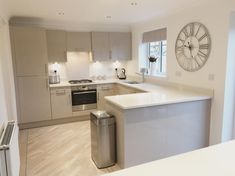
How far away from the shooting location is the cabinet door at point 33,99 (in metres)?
4.19

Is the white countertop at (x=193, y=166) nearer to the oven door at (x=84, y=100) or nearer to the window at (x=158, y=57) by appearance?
the window at (x=158, y=57)

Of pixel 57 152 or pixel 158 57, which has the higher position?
pixel 158 57

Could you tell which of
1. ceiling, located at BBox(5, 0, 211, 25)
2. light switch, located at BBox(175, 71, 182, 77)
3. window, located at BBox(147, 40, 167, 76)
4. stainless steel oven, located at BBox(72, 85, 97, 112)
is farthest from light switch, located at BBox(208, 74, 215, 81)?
stainless steel oven, located at BBox(72, 85, 97, 112)

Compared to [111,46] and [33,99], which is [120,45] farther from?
[33,99]

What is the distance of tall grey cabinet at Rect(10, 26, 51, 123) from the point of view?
4035 millimetres

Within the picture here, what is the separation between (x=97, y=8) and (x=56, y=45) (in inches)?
64.3

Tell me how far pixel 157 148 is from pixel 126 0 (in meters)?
2.18

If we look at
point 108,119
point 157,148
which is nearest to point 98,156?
point 108,119

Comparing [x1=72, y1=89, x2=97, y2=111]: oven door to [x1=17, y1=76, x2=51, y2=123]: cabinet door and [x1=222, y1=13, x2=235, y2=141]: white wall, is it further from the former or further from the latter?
[x1=222, y1=13, x2=235, y2=141]: white wall

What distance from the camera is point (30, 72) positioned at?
4.17 m

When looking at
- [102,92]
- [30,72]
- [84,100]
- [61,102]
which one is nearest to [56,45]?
[30,72]

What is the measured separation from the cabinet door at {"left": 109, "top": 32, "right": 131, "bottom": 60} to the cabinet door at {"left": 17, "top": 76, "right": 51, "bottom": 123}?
1888mm

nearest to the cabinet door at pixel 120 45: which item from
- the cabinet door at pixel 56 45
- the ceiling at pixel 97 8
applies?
the ceiling at pixel 97 8

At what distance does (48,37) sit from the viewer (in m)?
4.47
